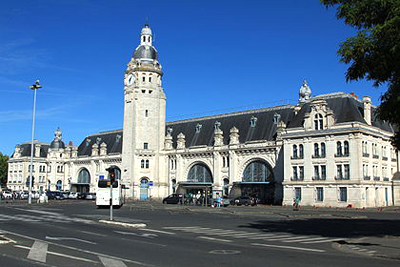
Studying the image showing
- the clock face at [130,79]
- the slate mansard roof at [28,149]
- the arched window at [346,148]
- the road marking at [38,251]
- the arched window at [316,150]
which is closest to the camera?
the road marking at [38,251]

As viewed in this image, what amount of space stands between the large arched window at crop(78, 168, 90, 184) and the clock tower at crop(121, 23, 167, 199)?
17.4m

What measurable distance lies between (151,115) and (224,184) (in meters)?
20.4

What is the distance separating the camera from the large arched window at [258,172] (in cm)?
6309

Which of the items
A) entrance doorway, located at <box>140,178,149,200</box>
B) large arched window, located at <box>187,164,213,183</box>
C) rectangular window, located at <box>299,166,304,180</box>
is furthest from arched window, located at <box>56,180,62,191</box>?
rectangular window, located at <box>299,166,304,180</box>

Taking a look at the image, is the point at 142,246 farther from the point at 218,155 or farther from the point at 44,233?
the point at 218,155

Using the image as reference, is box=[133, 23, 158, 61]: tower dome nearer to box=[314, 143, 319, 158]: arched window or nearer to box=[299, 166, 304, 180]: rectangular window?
box=[299, 166, 304, 180]: rectangular window

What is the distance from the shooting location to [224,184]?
225 ft

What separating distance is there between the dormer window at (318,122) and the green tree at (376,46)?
38.6m

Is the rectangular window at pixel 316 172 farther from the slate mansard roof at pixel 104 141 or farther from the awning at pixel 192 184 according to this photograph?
the slate mansard roof at pixel 104 141

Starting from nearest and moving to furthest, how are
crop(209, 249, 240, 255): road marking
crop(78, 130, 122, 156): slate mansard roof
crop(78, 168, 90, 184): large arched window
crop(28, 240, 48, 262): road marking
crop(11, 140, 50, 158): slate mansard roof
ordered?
crop(28, 240, 48, 262): road marking < crop(209, 249, 240, 255): road marking < crop(78, 130, 122, 156): slate mansard roof < crop(78, 168, 90, 184): large arched window < crop(11, 140, 50, 158): slate mansard roof

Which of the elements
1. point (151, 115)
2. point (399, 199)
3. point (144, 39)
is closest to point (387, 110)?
point (399, 199)

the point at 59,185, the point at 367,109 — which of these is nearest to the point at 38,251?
the point at 367,109

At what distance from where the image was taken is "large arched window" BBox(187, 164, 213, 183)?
2832 inches

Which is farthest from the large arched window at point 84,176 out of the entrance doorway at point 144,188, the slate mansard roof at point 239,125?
the slate mansard roof at point 239,125
